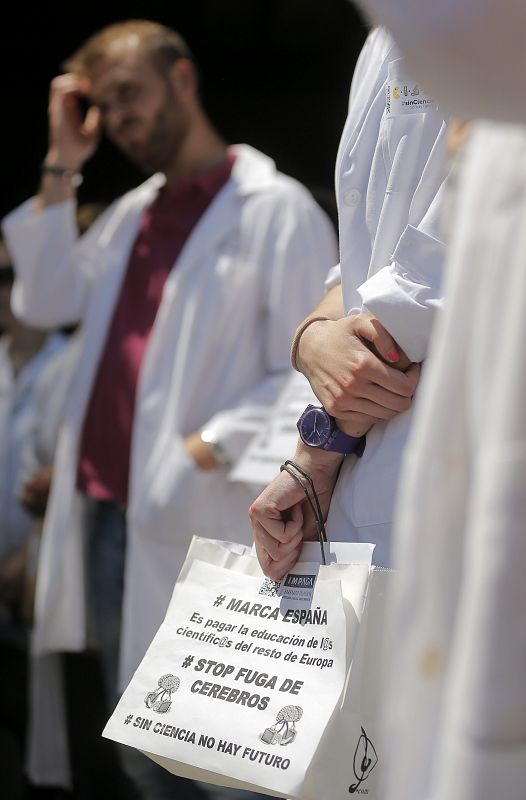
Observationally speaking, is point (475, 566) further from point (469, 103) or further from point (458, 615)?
point (469, 103)

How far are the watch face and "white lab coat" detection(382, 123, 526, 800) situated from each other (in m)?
0.56

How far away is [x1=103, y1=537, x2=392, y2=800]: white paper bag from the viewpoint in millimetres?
1243

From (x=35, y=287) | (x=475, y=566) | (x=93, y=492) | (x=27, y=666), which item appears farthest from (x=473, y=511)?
(x=27, y=666)

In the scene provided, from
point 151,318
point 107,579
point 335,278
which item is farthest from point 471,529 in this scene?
point 107,579

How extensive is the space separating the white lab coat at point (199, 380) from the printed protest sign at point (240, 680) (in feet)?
4.10

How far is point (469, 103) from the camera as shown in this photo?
82 cm

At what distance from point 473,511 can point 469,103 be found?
286 millimetres

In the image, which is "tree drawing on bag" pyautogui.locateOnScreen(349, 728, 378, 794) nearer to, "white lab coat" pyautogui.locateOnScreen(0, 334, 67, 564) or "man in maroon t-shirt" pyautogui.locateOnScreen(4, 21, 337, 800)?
"man in maroon t-shirt" pyautogui.locateOnScreen(4, 21, 337, 800)

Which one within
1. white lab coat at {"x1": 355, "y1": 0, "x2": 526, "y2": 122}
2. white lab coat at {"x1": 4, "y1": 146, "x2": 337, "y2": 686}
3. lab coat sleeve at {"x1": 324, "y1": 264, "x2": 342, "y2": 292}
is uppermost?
white lab coat at {"x1": 355, "y1": 0, "x2": 526, "y2": 122}

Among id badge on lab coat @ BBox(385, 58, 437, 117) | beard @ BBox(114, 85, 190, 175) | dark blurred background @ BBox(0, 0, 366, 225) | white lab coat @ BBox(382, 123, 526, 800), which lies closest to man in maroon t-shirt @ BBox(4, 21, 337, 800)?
beard @ BBox(114, 85, 190, 175)

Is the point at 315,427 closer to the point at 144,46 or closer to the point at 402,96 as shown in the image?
the point at 402,96

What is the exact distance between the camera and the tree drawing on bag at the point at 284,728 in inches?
49.0

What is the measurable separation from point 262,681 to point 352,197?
61 cm

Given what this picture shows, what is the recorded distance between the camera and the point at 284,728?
1254 millimetres
